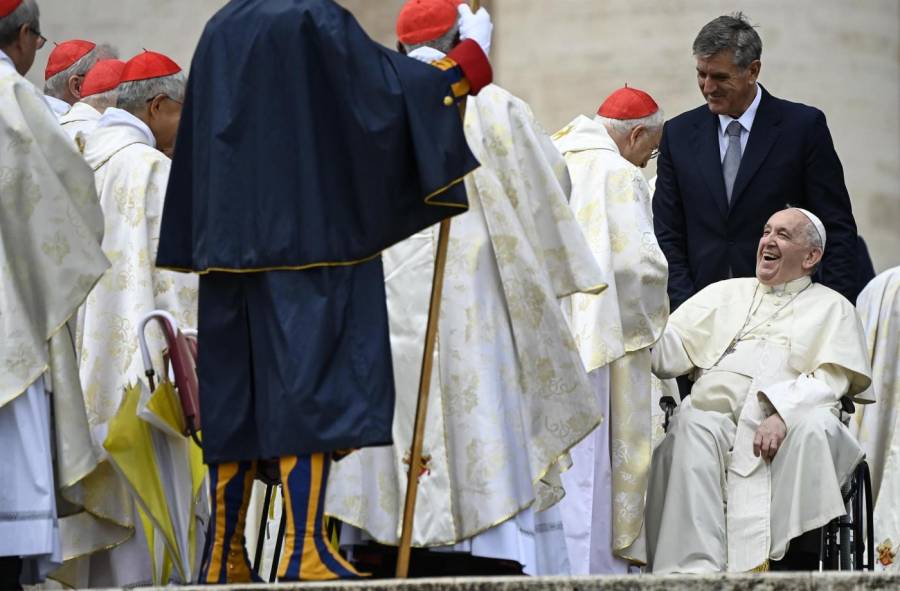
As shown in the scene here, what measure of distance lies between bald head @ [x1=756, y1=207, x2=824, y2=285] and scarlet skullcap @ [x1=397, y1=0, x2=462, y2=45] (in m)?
2.35

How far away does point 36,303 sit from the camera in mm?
7227

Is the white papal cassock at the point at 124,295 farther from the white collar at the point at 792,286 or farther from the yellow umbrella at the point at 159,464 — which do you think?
the white collar at the point at 792,286

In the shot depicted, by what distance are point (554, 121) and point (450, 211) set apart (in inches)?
323

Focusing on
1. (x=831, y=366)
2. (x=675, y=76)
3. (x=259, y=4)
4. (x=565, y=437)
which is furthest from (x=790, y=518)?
(x=675, y=76)

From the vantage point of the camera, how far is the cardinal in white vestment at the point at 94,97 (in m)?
8.88

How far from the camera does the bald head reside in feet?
30.0

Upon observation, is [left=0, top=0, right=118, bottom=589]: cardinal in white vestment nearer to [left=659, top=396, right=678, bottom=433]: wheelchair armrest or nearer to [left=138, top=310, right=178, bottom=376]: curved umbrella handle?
[left=138, top=310, right=178, bottom=376]: curved umbrella handle

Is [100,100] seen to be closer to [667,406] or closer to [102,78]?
[102,78]

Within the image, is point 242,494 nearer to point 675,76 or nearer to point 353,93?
point 353,93

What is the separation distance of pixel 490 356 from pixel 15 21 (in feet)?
6.44

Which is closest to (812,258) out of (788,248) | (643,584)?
(788,248)

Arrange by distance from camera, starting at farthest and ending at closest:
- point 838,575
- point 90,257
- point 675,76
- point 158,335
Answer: point 675,76 < point 158,335 < point 90,257 < point 838,575

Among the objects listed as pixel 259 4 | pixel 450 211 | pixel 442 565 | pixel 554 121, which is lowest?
pixel 442 565

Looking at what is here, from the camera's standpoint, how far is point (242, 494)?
650 cm
